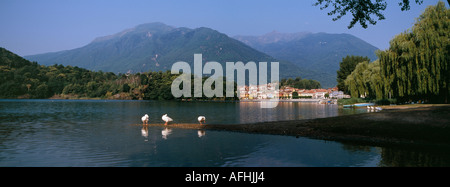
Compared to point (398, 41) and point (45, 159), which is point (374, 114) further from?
point (398, 41)

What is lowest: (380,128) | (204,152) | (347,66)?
(204,152)

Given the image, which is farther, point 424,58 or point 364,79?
point 364,79

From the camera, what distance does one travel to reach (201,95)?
184 meters

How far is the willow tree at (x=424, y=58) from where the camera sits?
143 ft

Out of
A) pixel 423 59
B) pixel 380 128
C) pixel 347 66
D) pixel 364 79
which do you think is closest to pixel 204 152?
pixel 380 128

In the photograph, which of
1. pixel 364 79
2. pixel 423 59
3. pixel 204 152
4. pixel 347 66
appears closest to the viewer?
pixel 204 152

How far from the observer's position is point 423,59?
44.5 meters

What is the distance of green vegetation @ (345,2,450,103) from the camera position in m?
43.6

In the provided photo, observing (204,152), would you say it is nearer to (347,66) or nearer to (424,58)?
(424,58)

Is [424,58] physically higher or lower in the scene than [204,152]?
higher

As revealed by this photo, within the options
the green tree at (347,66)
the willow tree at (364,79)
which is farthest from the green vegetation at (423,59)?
the green tree at (347,66)

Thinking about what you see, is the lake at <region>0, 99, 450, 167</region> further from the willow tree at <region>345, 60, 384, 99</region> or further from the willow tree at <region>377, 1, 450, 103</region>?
the willow tree at <region>345, 60, 384, 99</region>

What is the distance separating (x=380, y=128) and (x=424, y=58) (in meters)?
30.4

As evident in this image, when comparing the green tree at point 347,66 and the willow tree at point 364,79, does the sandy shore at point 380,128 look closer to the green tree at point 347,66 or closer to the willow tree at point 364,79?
the willow tree at point 364,79
